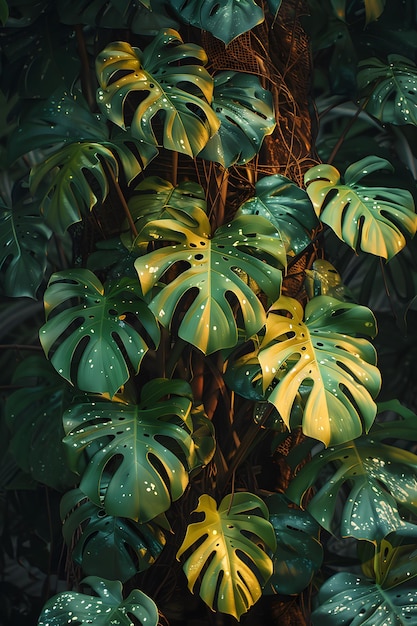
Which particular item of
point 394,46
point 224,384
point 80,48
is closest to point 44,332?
point 224,384

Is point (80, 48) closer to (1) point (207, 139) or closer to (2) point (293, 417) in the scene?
(1) point (207, 139)

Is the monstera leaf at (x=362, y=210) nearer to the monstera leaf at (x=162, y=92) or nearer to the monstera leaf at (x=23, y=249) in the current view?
the monstera leaf at (x=162, y=92)

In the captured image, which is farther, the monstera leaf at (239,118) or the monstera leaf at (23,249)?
the monstera leaf at (23,249)

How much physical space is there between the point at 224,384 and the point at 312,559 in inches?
17.7

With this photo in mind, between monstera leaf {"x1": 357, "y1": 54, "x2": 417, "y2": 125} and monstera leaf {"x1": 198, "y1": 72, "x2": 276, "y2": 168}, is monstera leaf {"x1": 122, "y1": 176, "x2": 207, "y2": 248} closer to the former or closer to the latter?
monstera leaf {"x1": 198, "y1": 72, "x2": 276, "y2": 168}

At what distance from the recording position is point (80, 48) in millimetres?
2396

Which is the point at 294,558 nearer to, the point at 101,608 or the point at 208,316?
the point at 101,608

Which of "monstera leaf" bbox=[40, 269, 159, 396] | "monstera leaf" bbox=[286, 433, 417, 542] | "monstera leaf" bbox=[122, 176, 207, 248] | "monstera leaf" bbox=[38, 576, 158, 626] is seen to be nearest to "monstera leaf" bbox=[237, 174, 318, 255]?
"monstera leaf" bbox=[122, 176, 207, 248]

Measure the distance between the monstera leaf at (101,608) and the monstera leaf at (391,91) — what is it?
1.22 metres

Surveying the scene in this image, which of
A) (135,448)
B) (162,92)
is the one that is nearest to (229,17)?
(162,92)

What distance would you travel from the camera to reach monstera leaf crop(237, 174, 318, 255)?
81.4 inches

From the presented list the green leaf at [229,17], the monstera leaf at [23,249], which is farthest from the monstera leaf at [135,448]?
the green leaf at [229,17]

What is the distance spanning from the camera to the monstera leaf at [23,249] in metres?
2.14

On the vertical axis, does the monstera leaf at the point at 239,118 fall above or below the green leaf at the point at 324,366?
above
